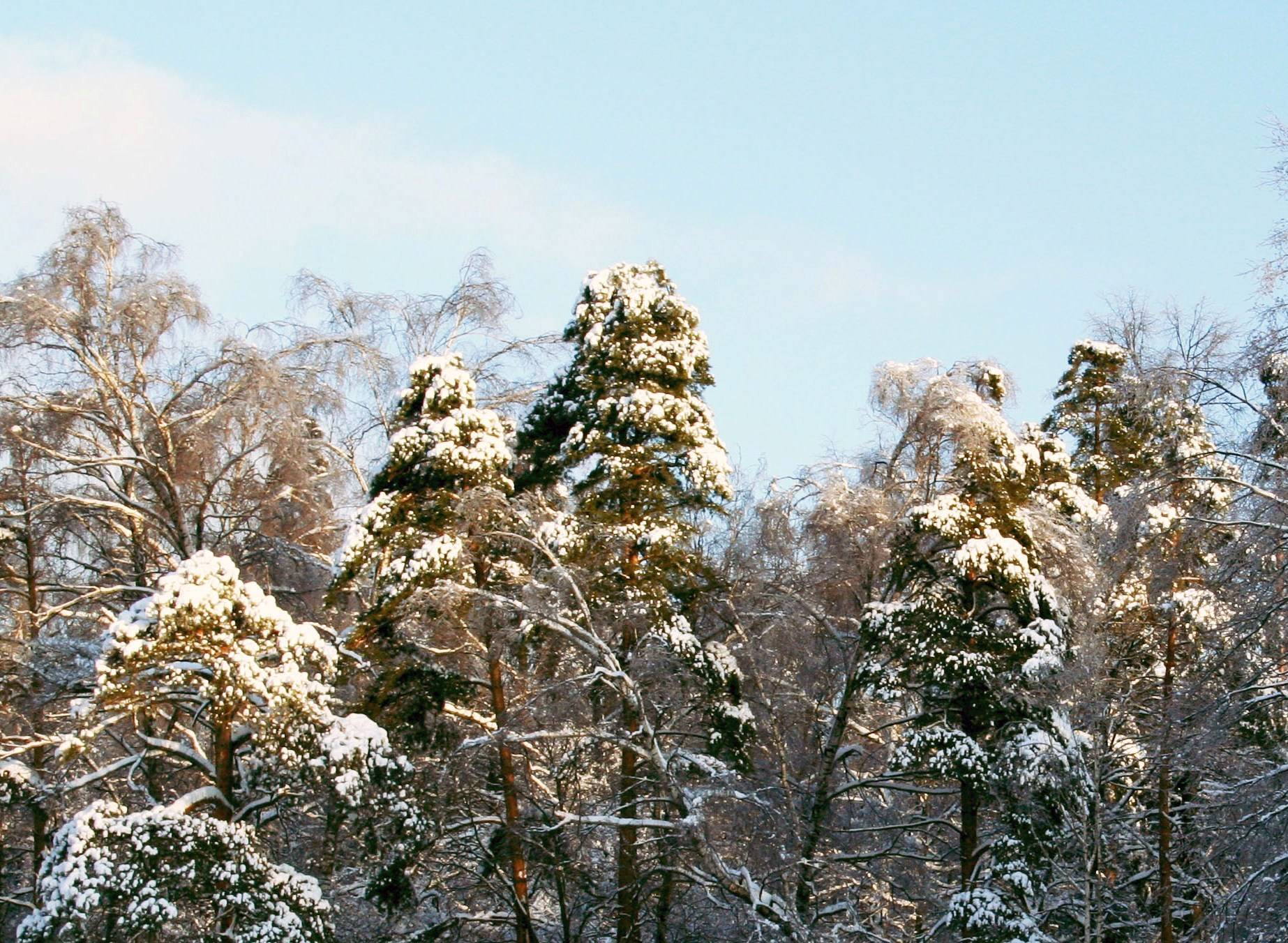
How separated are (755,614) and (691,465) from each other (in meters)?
2.64

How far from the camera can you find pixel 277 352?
70.7 feet

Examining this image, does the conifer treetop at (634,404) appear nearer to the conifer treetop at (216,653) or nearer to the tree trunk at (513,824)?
the tree trunk at (513,824)

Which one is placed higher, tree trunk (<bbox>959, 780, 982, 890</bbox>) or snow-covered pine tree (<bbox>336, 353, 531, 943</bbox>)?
snow-covered pine tree (<bbox>336, 353, 531, 943</bbox>)

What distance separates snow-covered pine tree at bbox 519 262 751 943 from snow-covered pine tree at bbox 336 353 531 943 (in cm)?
129

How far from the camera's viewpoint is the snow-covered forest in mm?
14133

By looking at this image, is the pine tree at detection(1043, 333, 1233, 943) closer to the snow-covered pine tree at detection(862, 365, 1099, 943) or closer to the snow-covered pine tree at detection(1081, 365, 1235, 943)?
the snow-covered pine tree at detection(1081, 365, 1235, 943)

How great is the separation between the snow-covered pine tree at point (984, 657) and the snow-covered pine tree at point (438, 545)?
5155 millimetres

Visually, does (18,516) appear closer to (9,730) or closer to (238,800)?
(9,730)

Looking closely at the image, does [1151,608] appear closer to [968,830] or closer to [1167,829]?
[1167,829]

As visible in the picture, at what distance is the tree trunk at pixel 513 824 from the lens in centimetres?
1747

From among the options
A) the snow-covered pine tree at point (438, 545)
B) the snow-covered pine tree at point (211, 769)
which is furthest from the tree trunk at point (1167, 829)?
the snow-covered pine tree at point (211, 769)

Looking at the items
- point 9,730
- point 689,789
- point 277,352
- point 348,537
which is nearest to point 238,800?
point 348,537

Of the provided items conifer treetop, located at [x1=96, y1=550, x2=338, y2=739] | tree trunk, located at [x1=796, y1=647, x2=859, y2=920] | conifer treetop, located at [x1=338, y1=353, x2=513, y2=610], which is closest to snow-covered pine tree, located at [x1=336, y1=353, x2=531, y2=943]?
conifer treetop, located at [x1=338, y1=353, x2=513, y2=610]

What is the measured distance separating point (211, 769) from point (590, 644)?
451 cm
